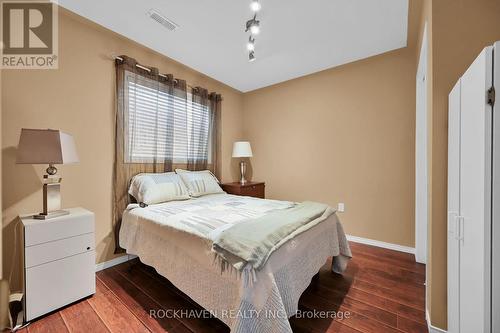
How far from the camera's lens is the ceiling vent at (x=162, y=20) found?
1960 millimetres

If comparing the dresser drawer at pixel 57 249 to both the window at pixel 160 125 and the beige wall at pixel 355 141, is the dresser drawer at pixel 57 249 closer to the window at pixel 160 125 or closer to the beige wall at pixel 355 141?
the window at pixel 160 125

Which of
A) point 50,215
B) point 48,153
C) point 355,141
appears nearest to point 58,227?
point 50,215

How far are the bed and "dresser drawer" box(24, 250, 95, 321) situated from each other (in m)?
0.40

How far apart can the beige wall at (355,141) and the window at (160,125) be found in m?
1.37

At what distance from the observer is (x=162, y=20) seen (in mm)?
2066

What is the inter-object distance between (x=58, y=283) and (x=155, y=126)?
1833mm

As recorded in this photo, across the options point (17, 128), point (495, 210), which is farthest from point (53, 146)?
point (495, 210)

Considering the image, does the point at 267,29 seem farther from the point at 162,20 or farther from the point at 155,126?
the point at 155,126

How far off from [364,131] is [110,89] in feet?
10.7

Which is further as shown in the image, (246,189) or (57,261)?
(246,189)

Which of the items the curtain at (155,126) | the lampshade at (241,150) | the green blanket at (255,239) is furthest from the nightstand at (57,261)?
A: the lampshade at (241,150)

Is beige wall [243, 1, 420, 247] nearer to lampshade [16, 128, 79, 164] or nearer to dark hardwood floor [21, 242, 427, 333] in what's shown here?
dark hardwood floor [21, 242, 427, 333]

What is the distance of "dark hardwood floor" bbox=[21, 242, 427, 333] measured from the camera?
4.72 feet

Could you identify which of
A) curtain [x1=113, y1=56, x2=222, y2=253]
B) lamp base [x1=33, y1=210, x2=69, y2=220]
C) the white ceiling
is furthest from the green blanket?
the white ceiling
